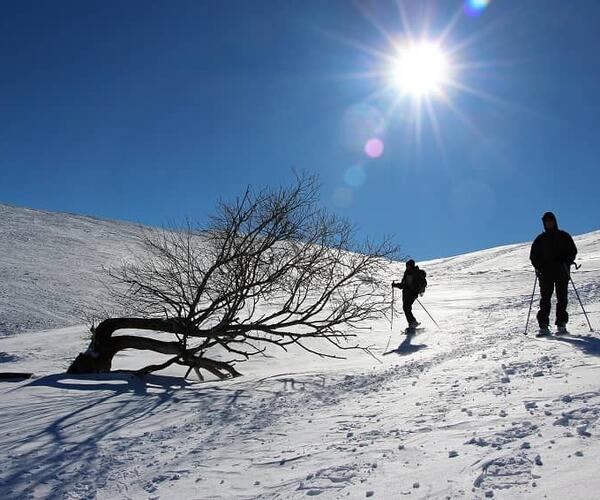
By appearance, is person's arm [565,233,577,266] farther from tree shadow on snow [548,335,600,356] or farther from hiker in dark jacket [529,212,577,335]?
tree shadow on snow [548,335,600,356]

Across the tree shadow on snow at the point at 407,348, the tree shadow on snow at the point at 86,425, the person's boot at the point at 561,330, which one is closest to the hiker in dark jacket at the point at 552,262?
the person's boot at the point at 561,330

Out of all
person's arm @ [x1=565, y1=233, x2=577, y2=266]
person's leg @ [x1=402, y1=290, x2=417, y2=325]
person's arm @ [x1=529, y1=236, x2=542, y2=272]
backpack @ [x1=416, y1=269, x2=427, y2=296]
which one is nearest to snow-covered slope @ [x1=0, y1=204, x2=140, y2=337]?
person's leg @ [x1=402, y1=290, x2=417, y2=325]

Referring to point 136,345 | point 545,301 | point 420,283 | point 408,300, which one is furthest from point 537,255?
point 136,345

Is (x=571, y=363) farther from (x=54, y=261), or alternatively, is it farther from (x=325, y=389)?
(x=54, y=261)

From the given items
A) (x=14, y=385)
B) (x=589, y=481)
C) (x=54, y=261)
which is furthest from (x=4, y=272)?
(x=589, y=481)

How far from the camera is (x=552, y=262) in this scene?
7758 millimetres

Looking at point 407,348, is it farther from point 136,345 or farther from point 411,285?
point 136,345

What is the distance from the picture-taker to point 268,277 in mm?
9359

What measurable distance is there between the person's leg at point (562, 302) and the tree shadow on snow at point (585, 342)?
480mm

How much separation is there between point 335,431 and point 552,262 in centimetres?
547

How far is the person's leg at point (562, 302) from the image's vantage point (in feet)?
24.0

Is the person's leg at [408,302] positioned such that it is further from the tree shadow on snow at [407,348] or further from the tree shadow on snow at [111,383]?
the tree shadow on snow at [111,383]

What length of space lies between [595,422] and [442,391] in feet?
5.53

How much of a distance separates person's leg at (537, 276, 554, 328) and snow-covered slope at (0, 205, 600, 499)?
20.1 inches
